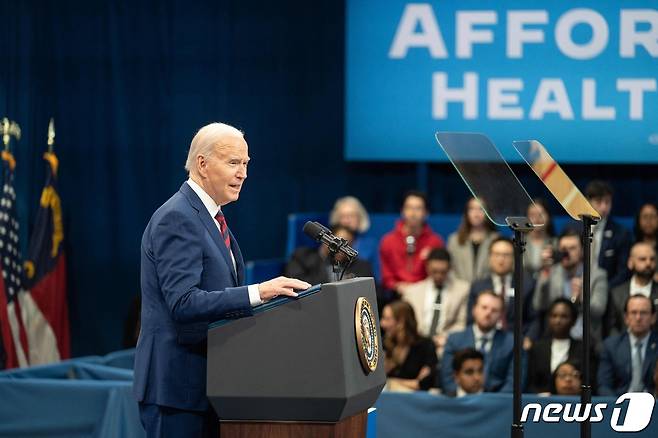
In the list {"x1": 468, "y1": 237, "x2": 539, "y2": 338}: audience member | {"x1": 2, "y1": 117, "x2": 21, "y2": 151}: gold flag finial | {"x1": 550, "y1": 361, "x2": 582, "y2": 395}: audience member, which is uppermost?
{"x1": 2, "y1": 117, "x2": 21, "y2": 151}: gold flag finial

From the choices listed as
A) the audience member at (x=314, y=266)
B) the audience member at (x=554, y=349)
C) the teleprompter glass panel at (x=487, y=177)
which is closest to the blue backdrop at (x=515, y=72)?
the audience member at (x=314, y=266)

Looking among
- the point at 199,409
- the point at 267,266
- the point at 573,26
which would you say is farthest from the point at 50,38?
the point at 199,409

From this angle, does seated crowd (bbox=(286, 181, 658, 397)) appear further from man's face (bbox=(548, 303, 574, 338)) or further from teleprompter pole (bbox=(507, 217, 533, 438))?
teleprompter pole (bbox=(507, 217, 533, 438))

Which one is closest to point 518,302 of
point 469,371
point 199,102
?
point 469,371

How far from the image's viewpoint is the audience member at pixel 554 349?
612cm

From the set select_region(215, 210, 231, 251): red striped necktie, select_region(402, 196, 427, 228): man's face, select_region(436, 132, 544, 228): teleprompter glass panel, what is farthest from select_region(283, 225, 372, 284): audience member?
select_region(215, 210, 231, 251): red striped necktie

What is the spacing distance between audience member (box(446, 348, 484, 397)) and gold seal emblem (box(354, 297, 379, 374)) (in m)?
2.81

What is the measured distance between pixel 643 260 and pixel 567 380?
1022 mm

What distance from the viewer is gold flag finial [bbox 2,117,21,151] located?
308 inches

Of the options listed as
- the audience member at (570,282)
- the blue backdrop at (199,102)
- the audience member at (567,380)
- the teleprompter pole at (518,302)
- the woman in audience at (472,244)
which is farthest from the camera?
the blue backdrop at (199,102)

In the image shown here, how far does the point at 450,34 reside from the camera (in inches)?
332

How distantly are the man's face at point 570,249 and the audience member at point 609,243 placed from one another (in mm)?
221

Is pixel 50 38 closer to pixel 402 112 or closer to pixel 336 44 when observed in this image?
pixel 336 44

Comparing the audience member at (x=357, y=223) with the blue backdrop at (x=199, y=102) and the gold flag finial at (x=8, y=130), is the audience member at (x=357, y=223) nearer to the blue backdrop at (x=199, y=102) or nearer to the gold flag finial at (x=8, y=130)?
the blue backdrop at (x=199, y=102)
